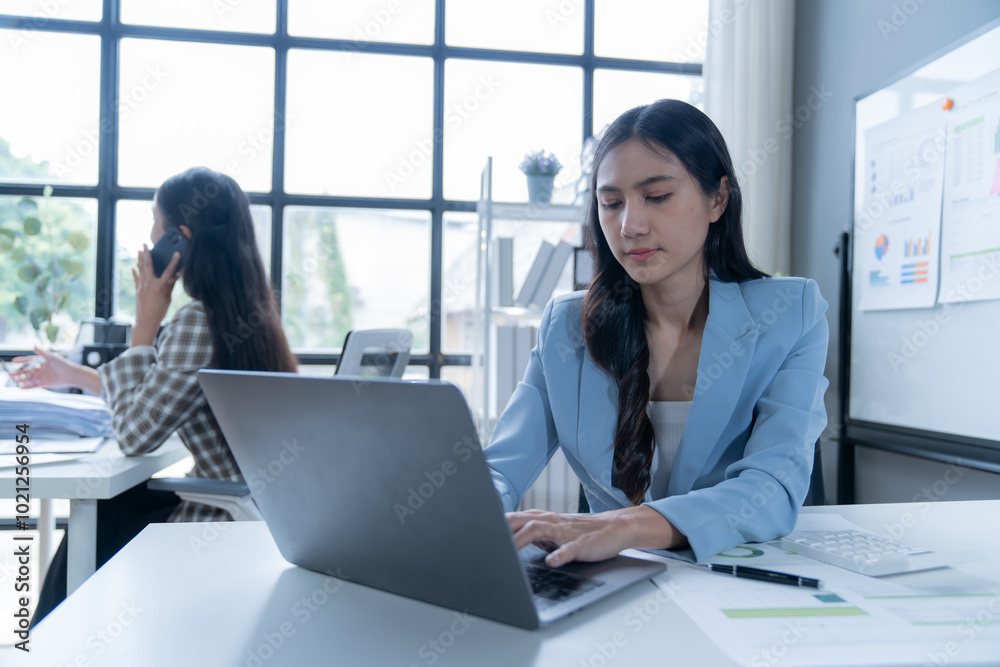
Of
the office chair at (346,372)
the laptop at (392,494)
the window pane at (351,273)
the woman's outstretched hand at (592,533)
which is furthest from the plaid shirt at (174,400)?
the window pane at (351,273)

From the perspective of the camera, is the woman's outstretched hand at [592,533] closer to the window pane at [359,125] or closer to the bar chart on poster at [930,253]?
the bar chart on poster at [930,253]

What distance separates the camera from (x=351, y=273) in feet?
11.4

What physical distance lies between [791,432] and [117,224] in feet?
10.6

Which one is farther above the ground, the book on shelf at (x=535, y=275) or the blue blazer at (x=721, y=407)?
the book on shelf at (x=535, y=275)

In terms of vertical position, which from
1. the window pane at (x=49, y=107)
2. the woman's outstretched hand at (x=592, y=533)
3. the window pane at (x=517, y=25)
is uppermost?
the window pane at (x=517, y=25)

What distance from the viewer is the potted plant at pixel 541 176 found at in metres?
2.93

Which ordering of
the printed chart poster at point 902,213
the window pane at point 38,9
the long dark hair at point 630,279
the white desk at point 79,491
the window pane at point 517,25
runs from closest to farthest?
the long dark hair at point 630,279 < the white desk at point 79,491 < the printed chart poster at point 902,213 < the window pane at point 38,9 < the window pane at point 517,25

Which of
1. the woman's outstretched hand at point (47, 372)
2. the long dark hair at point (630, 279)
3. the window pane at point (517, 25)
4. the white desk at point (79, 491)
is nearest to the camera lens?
the long dark hair at point (630, 279)

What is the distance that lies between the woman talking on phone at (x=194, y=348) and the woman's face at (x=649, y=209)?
100cm

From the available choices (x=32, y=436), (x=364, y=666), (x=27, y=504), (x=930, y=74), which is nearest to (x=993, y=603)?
(x=364, y=666)

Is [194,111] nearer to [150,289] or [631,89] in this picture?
[150,289]

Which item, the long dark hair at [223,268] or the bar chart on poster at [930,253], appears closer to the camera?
the long dark hair at [223,268]

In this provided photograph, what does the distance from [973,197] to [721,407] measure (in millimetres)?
1367

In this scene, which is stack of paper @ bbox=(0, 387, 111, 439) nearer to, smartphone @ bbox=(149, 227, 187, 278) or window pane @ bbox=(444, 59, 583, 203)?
Answer: smartphone @ bbox=(149, 227, 187, 278)
